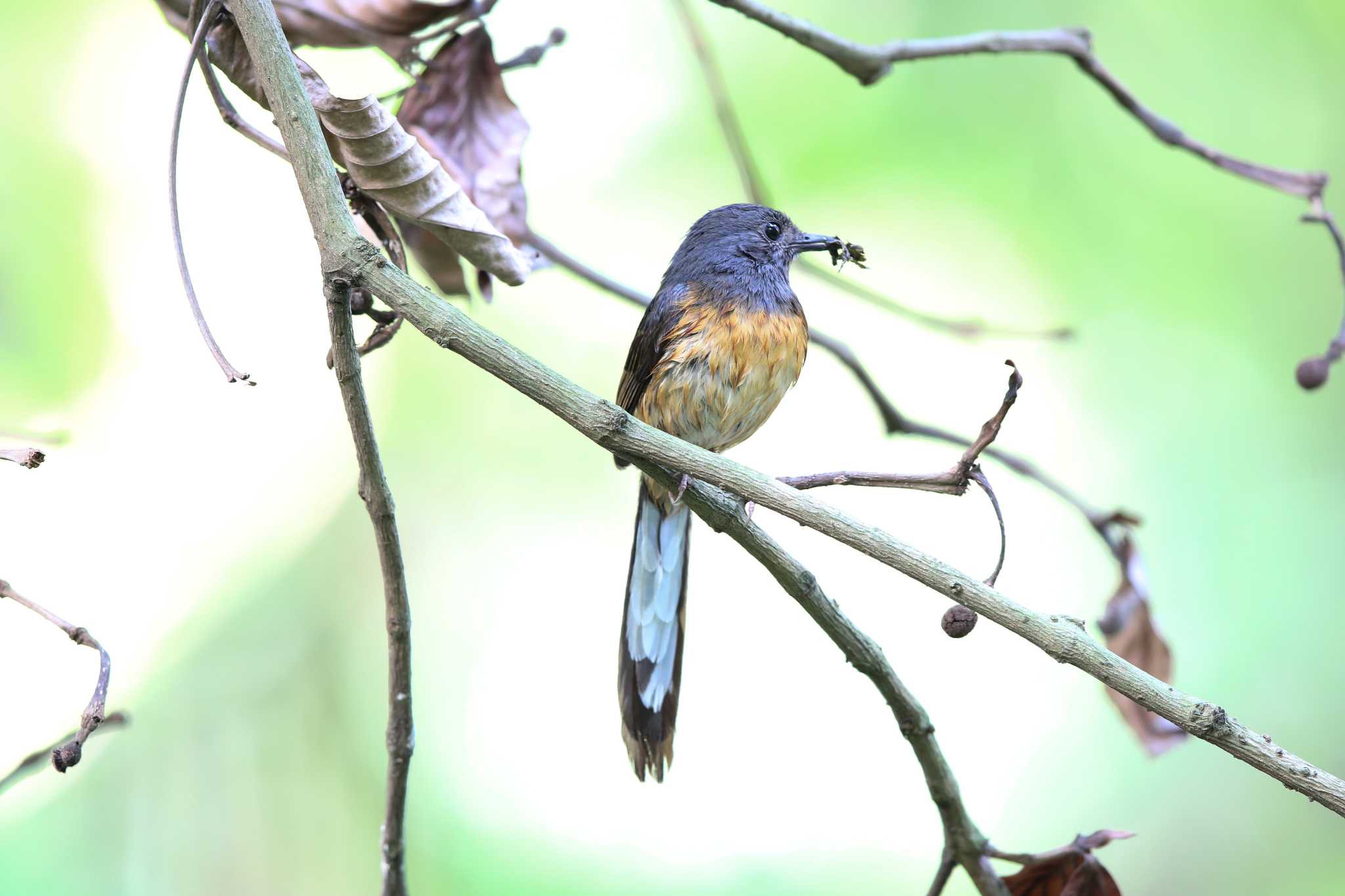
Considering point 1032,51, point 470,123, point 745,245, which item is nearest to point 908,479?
point 470,123

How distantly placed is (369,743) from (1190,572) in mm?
3547

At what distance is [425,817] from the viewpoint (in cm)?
452

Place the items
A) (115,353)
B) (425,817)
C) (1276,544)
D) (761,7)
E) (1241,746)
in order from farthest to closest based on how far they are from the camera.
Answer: (1276,544) → (425,817) → (115,353) → (761,7) → (1241,746)

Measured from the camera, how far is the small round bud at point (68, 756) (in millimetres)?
1452

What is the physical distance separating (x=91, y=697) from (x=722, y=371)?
1.71 metres

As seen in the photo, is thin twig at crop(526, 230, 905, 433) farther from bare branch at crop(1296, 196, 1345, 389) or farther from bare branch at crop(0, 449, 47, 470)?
bare branch at crop(0, 449, 47, 470)

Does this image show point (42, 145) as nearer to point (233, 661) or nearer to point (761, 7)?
point (233, 661)

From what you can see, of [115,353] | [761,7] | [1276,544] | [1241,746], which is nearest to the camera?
[1241,746]

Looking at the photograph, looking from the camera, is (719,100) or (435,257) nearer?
(435,257)

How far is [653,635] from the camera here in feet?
9.24

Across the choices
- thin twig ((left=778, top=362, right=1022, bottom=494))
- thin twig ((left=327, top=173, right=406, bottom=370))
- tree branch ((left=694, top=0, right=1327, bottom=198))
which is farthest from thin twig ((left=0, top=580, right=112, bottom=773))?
tree branch ((left=694, top=0, right=1327, bottom=198))

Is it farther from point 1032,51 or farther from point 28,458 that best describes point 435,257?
point 1032,51

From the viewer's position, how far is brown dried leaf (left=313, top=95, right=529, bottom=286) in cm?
183

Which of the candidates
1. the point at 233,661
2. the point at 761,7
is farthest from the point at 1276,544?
the point at 233,661
